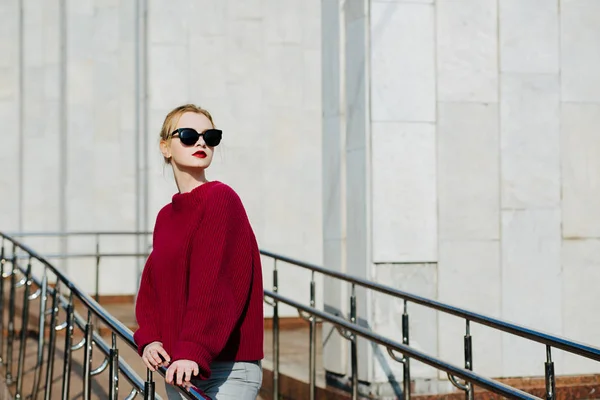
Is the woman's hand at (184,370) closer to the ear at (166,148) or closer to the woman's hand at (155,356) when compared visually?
the woman's hand at (155,356)

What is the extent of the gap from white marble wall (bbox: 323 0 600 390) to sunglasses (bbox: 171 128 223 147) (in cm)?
428

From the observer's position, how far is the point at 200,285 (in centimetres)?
324

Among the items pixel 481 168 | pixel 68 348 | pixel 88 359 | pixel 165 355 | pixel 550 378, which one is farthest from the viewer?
pixel 481 168

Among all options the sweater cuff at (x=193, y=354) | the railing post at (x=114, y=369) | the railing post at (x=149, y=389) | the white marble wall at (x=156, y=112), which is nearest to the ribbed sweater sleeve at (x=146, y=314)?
the railing post at (x=149, y=389)

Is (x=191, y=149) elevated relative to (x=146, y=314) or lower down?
elevated

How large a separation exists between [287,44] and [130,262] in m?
3.50

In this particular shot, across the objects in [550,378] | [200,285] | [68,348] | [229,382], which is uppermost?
[200,285]

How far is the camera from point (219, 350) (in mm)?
3199

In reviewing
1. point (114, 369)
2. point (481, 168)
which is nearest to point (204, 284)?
point (114, 369)

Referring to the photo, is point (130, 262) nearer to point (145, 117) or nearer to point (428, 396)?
point (145, 117)

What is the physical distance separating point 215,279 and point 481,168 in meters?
4.89

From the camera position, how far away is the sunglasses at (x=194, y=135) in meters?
3.47

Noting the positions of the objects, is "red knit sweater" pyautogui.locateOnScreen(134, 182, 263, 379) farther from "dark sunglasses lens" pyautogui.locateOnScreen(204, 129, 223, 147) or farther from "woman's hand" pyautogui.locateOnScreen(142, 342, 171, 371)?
"dark sunglasses lens" pyautogui.locateOnScreen(204, 129, 223, 147)

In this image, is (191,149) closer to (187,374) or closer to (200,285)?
(200,285)
